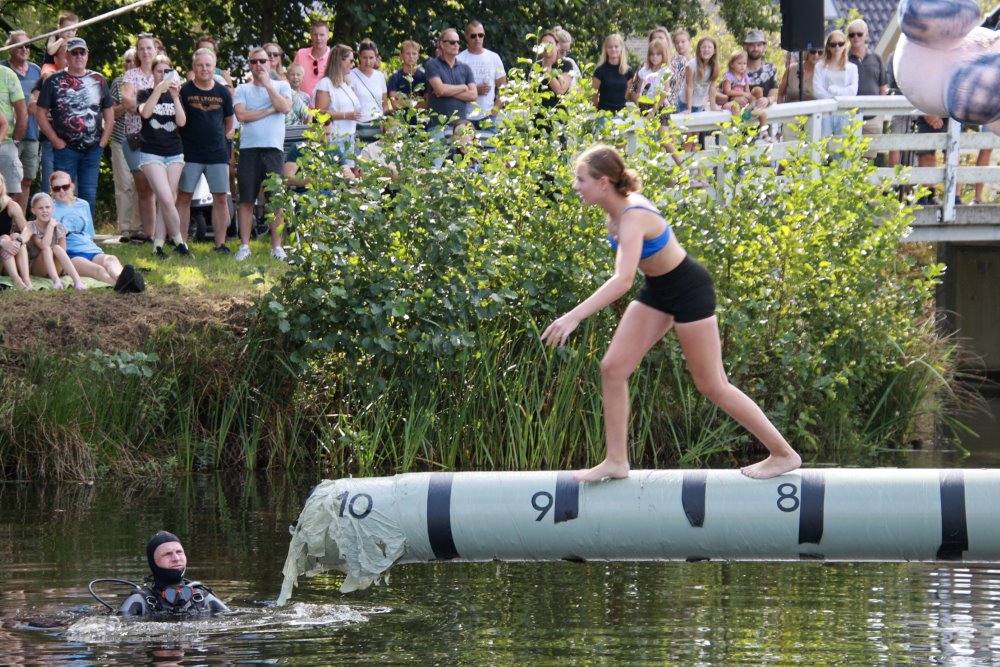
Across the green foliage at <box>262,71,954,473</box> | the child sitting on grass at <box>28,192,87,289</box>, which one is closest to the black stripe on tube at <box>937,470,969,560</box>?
the green foliage at <box>262,71,954,473</box>

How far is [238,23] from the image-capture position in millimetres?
25250

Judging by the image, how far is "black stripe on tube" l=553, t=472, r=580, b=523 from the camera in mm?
7727

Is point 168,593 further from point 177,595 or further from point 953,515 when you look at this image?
point 953,515

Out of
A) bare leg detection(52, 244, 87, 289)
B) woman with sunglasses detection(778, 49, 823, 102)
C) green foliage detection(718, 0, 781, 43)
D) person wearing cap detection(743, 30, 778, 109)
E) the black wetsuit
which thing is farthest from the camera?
green foliage detection(718, 0, 781, 43)

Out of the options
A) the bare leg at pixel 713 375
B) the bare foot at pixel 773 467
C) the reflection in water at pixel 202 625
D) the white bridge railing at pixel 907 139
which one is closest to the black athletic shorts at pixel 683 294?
the bare leg at pixel 713 375

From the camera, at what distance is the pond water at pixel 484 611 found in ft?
27.9

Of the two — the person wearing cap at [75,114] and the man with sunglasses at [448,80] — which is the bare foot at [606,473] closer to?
the man with sunglasses at [448,80]

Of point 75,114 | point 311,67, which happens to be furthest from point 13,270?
point 311,67

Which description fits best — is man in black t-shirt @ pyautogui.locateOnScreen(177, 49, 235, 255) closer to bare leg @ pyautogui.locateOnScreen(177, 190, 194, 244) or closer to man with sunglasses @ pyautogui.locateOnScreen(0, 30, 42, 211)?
bare leg @ pyautogui.locateOnScreen(177, 190, 194, 244)

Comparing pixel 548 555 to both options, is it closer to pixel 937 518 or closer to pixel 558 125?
pixel 937 518

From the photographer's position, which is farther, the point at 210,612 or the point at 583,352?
the point at 583,352

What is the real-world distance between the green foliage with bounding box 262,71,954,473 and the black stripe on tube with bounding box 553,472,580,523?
6.28 meters

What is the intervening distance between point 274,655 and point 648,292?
2.64 m

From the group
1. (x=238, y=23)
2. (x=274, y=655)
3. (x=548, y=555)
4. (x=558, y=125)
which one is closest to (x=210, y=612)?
(x=274, y=655)
